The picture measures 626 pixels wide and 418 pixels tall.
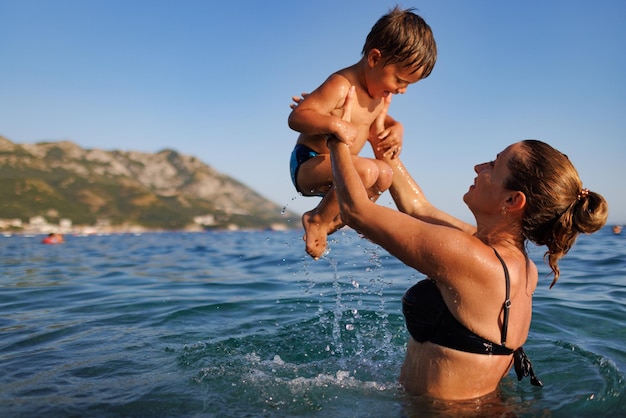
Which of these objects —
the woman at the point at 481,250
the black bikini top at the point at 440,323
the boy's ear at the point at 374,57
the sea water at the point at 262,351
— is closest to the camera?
the woman at the point at 481,250

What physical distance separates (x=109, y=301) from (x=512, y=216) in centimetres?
777

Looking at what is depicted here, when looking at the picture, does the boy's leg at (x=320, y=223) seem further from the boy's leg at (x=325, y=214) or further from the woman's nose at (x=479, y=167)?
the woman's nose at (x=479, y=167)

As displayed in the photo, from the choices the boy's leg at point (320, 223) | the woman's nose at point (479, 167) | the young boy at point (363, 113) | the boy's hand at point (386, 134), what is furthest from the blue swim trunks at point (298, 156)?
the woman's nose at point (479, 167)

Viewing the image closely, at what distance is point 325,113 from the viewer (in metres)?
4.14

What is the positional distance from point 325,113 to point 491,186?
1.35m

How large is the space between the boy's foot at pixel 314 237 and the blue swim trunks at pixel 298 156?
379mm

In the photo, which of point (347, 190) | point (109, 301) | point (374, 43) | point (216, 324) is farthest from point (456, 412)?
point (109, 301)

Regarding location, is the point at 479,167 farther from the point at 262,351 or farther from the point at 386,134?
the point at 262,351

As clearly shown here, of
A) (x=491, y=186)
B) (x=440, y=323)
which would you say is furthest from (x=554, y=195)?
(x=440, y=323)

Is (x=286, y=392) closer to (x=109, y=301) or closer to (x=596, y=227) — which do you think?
(x=596, y=227)

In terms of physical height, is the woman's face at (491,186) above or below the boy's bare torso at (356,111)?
below

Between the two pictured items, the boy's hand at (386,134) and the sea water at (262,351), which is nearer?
the sea water at (262,351)

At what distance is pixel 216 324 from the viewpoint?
7.52 metres

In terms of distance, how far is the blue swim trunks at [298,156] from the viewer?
450cm
